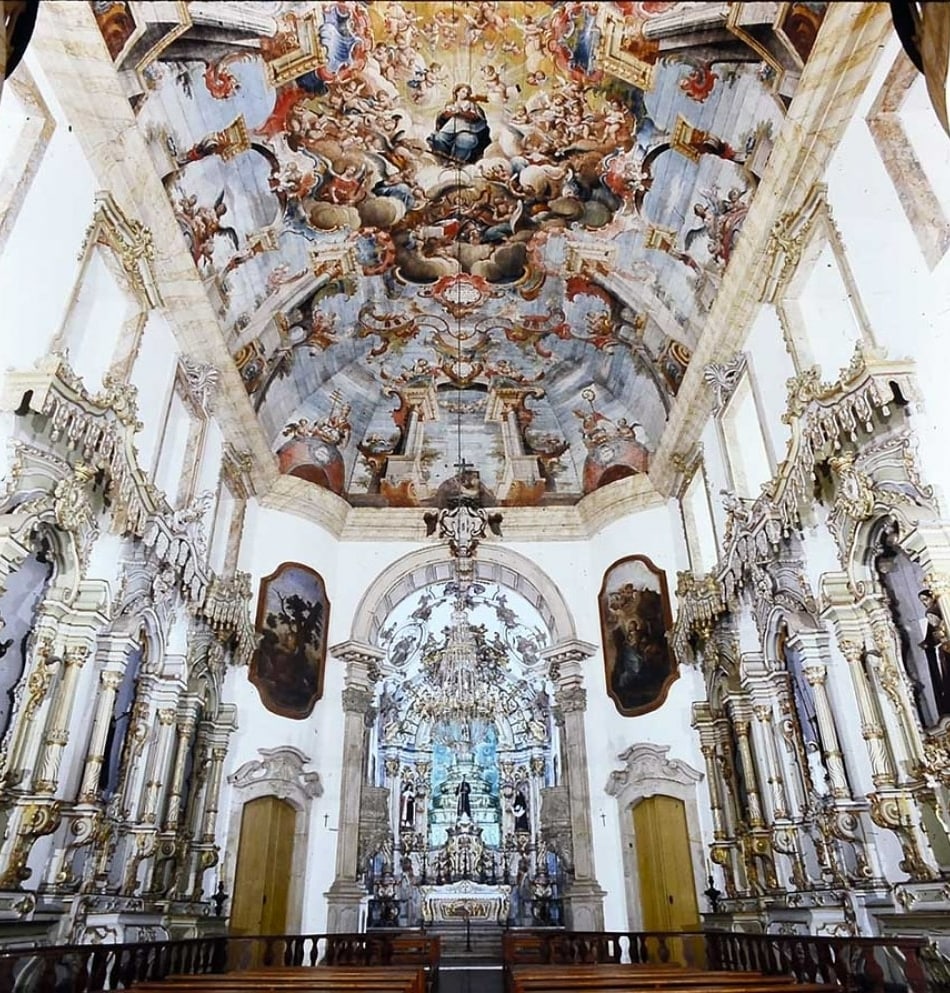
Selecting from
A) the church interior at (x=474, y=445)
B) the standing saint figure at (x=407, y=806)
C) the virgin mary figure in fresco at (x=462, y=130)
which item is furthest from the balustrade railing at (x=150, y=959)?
the virgin mary figure in fresco at (x=462, y=130)

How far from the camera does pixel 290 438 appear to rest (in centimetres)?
1656

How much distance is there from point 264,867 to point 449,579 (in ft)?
22.5

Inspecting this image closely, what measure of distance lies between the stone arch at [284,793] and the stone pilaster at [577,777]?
15.8 feet

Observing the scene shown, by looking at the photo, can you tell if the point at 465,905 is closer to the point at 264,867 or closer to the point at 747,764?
the point at 264,867

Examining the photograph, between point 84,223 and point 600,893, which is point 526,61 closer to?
point 84,223

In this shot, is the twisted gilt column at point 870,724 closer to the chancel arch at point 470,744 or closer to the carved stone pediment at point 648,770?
the carved stone pediment at point 648,770

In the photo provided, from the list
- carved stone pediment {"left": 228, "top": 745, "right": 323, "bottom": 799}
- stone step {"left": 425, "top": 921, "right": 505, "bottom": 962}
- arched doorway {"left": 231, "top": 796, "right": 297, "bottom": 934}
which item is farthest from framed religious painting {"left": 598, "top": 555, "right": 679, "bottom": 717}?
arched doorway {"left": 231, "top": 796, "right": 297, "bottom": 934}

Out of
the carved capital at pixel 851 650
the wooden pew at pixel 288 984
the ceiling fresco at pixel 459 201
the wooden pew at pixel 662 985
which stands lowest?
the wooden pew at pixel 662 985

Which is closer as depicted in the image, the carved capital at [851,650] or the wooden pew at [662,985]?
the wooden pew at [662,985]

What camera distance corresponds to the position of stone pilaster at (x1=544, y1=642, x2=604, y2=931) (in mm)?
13787

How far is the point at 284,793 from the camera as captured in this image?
13.7 metres

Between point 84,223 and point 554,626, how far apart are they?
11.7m

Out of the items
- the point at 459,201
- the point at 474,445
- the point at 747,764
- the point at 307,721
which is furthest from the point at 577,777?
the point at 459,201

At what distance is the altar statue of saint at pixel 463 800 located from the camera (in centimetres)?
2314
